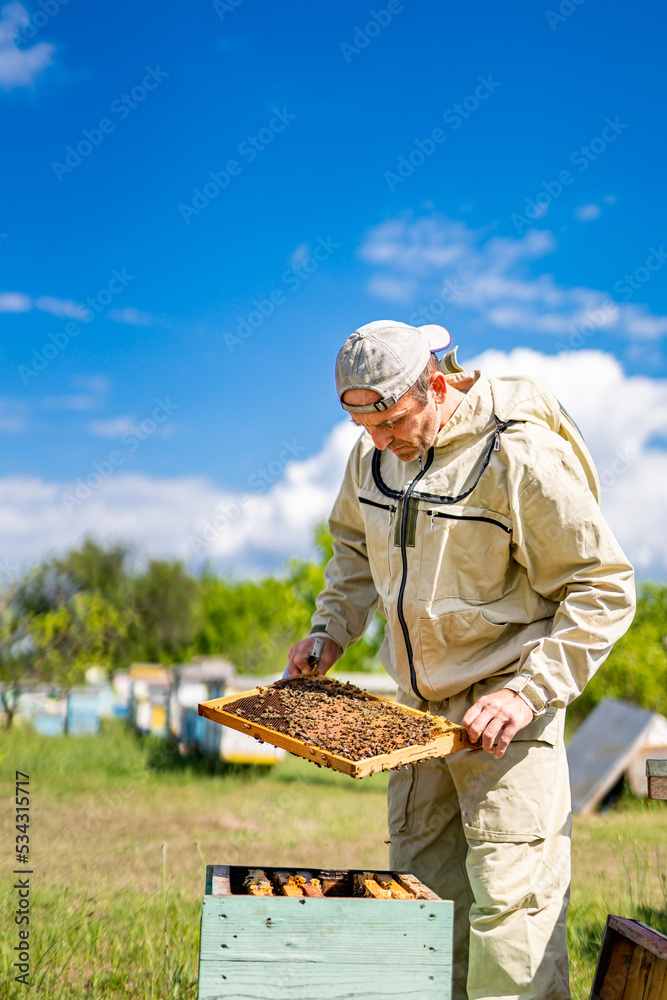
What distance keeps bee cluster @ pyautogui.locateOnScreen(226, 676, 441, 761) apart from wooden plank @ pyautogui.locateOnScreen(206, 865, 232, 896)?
0.41m

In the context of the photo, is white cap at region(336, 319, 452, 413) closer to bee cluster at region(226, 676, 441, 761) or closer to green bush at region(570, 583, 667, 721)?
bee cluster at region(226, 676, 441, 761)

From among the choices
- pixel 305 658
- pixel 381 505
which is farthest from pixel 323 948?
pixel 381 505

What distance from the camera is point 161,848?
6836 mm

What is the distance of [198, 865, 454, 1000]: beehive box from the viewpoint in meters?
2.05

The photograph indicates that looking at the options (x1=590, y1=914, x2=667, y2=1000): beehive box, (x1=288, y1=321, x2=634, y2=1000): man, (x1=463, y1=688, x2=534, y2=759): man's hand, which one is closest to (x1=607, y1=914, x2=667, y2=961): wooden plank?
(x1=590, y1=914, x2=667, y2=1000): beehive box

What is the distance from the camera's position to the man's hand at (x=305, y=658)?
3219mm

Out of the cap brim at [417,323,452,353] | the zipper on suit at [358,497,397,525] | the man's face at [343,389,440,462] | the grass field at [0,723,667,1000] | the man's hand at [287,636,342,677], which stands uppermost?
the cap brim at [417,323,452,353]

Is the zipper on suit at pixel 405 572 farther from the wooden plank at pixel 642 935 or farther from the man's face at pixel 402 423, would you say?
the wooden plank at pixel 642 935

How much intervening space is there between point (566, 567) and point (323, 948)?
4.32 ft

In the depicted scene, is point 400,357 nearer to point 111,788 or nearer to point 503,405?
point 503,405

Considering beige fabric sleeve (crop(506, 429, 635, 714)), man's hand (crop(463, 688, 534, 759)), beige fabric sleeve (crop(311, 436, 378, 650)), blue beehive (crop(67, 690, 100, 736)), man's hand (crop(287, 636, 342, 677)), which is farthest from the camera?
blue beehive (crop(67, 690, 100, 736))

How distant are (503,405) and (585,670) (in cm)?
88

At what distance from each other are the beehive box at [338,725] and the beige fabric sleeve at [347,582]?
34 centimetres

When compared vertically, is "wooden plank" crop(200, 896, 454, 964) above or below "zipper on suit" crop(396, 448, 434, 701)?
below
